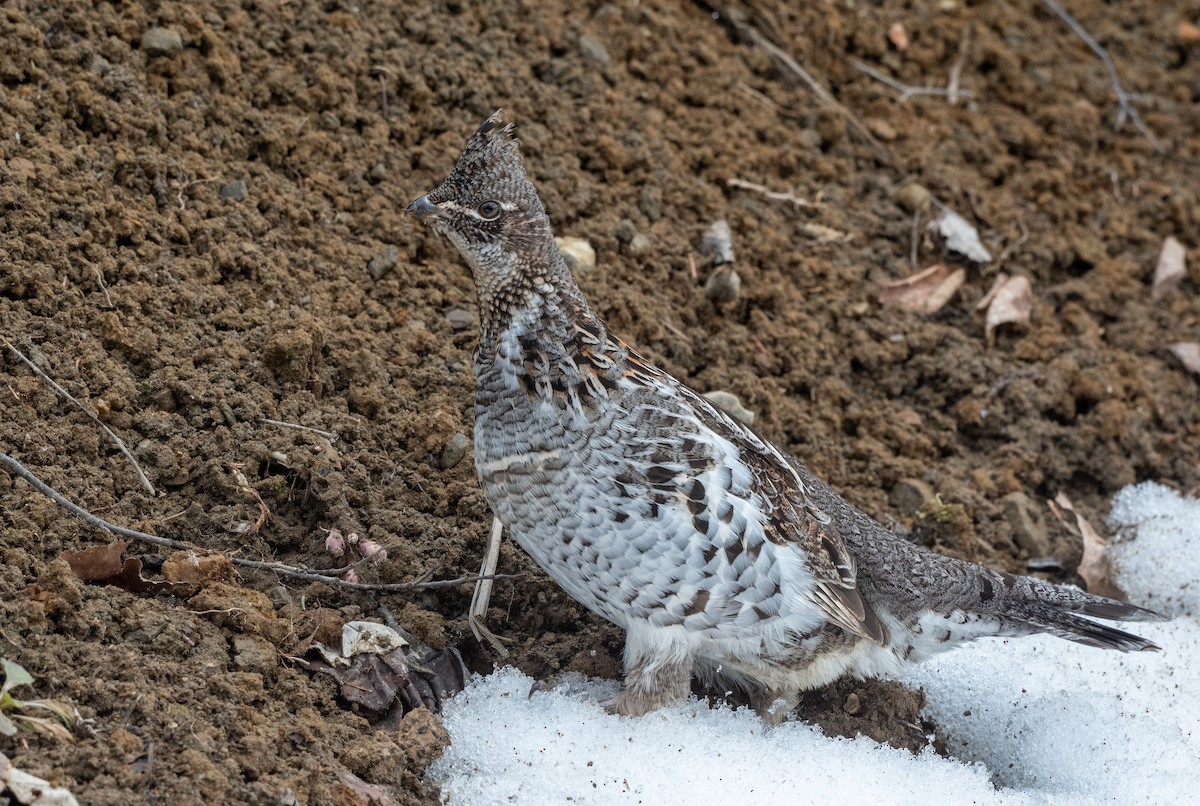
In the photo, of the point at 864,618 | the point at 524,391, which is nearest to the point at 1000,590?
the point at 864,618

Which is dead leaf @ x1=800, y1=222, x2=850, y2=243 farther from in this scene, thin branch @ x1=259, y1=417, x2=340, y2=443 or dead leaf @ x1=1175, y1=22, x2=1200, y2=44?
dead leaf @ x1=1175, y1=22, x2=1200, y2=44

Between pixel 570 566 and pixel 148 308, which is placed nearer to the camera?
pixel 570 566

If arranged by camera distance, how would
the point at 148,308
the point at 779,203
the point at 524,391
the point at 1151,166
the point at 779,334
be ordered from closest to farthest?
the point at 524,391
the point at 148,308
the point at 779,334
the point at 779,203
the point at 1151,166

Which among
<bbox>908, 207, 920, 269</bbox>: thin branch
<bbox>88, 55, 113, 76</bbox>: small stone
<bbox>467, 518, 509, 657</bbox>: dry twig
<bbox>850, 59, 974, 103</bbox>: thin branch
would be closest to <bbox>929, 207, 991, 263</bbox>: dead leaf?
<bbox>908, 207, 920, 269</bbox>: thin branch

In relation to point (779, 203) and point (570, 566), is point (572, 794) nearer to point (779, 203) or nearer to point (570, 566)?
point (570, 566)

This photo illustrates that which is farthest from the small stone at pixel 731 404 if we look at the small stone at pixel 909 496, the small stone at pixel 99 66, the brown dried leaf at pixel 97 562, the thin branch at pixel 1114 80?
the thin branch at pixel 1114 80
